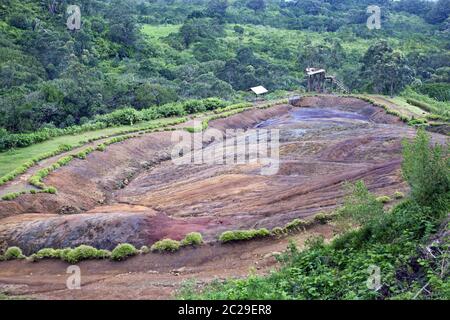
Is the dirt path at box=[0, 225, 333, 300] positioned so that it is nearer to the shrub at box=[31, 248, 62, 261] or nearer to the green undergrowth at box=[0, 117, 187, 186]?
the shrub at box=[31, 248, 62, 261]

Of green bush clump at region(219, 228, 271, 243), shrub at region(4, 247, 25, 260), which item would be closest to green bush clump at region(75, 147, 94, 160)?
shrub at region(4, 247, 25, 260)

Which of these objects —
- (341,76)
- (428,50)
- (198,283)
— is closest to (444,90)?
(341,76)

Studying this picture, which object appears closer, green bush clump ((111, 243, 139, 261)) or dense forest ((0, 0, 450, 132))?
green bush clump ((111, 243, 139, 261))

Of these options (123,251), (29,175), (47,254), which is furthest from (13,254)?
(29,175)

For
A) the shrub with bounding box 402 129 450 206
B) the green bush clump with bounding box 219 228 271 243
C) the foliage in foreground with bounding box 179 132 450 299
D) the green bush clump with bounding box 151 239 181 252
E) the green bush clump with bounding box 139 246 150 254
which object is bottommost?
the green bush clump with bounding box 139 246 150 254

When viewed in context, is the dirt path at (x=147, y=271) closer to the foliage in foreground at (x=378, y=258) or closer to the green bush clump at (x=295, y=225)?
the green bush clump at (x=295, y=225)

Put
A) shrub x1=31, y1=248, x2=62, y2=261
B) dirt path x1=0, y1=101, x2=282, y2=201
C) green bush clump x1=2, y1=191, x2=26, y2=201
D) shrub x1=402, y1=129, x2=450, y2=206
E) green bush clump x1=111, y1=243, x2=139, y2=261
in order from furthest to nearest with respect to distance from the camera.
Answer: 1. dirt path x1=0, y1=101, x2=282, y2=201
2. green bush clump x1=2, y1=191, x2=26, y2=201
3. shrub x1=31, y1=248, x2=62, y2=261
4. green bush clump x1=111, y1=243, x2=139, y2=261
5. shrub x1=402, y1=129, x2=450, y2=206

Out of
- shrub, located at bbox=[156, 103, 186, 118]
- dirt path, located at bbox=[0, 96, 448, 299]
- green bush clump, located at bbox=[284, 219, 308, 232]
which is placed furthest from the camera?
shrub, located at bbox=[156, 103, 186, 118]

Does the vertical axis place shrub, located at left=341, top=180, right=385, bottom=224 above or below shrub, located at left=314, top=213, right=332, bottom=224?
above

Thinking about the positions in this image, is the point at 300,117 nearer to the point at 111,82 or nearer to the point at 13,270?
the point at 111,82

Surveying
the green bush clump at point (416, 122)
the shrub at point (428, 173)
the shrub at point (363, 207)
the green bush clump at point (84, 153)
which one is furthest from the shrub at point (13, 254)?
the green bush clump at point (416, 122)
